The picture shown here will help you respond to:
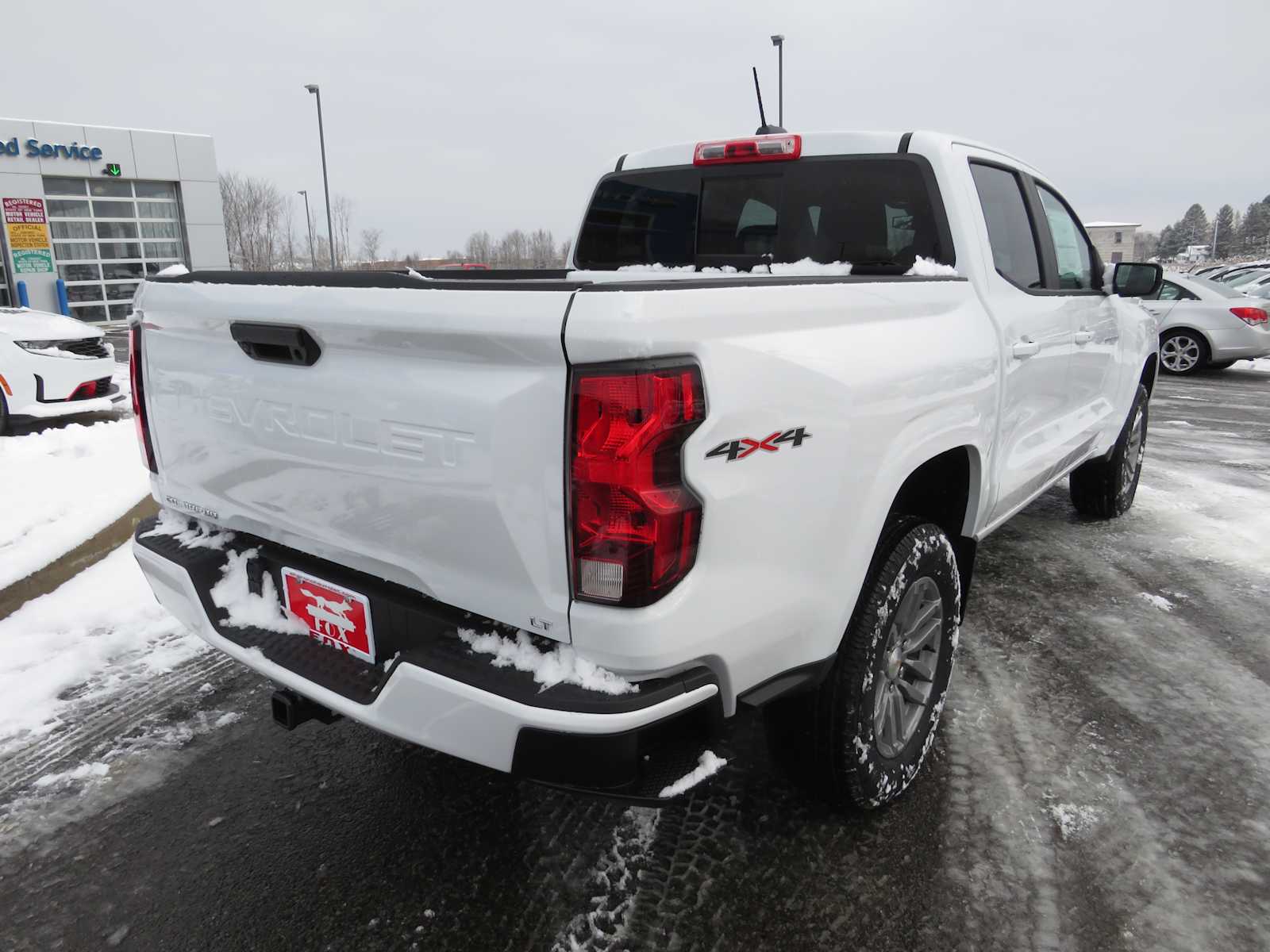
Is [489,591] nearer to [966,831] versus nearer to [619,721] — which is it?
[619,721]

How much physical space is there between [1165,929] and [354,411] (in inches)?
89.3

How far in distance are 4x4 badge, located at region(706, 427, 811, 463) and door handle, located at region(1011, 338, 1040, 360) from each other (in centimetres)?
151

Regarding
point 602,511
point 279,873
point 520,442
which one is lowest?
point 279,873

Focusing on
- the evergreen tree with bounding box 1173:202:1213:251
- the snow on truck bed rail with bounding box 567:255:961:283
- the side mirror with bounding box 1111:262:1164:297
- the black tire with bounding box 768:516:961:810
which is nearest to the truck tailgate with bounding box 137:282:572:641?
the black tire with bounding box 768:516:961:810

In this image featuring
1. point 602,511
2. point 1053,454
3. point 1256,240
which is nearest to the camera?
point 602,511

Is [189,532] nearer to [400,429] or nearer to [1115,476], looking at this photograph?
[400,429]

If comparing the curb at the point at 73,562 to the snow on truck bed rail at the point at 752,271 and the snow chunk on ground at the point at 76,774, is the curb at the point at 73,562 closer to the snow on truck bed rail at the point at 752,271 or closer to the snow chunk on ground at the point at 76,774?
the snow chunk on ground at the point at 76,774

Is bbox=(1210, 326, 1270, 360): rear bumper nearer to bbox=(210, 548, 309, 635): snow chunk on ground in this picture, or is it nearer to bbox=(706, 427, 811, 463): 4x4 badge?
bbox=(706, 427, 811, 463): 4x4 badge

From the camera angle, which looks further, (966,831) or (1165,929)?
(966,831)

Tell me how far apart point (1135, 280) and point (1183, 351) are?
10605 mm

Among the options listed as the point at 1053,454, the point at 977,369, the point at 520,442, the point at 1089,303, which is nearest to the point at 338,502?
the point at 520,442

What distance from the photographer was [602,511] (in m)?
1.62

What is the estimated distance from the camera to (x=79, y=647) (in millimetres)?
3533

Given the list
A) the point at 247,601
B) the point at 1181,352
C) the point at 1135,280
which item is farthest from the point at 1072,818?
the point at 1181,352
